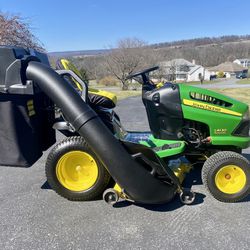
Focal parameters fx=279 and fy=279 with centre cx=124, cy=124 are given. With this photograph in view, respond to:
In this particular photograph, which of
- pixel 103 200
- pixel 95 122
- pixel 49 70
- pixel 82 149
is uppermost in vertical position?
pixel 49 70

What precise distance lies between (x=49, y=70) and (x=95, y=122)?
27.2 inches

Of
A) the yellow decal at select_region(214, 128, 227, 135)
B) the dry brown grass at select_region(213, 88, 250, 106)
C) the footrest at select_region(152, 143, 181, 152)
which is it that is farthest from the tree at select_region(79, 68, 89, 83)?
the dry brown grass at select_region(213, 88, 250, 106)

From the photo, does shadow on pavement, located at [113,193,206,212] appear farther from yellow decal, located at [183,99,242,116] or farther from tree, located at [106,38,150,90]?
tree, located at [106,38,150,90]

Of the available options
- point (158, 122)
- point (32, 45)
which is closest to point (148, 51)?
point (32, 45)

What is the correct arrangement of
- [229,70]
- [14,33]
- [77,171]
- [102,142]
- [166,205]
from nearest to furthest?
[102,142] < [166,205] < [77,171] < [14,33] < [229,70]

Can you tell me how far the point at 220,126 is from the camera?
10.2 ft

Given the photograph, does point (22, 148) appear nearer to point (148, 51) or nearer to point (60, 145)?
point (60, 145)

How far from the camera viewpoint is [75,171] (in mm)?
3035

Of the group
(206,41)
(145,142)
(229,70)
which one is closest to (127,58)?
(145,142)

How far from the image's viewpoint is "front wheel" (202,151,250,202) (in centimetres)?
292

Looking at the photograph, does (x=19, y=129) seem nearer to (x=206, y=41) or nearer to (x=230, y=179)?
(x=230, y=179)

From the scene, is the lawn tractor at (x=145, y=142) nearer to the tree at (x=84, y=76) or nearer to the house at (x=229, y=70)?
the tree at (x=84, y=76)

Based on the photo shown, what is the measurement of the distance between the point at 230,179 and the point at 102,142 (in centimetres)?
147

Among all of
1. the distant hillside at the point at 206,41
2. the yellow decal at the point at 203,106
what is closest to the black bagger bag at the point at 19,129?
the yellow decal at the point at 203,106
